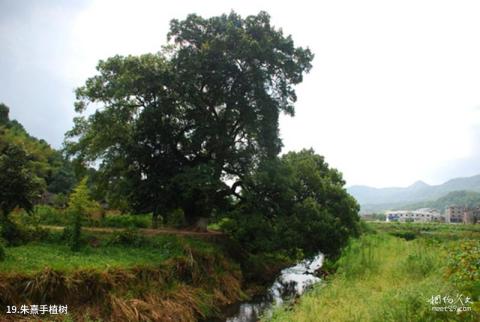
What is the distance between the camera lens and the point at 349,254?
21875 mm

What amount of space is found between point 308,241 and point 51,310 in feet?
48.0

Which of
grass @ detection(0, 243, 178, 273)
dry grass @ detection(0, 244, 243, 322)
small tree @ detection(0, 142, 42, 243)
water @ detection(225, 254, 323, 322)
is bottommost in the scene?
water @ detection(225, 254, 323, 322)

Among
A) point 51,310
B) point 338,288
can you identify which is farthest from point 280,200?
point 51,310

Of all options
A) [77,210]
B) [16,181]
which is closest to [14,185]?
[16,181]

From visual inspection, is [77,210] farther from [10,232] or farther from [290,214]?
[290,214]

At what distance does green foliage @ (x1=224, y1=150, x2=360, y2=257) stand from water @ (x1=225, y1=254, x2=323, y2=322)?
2.34m

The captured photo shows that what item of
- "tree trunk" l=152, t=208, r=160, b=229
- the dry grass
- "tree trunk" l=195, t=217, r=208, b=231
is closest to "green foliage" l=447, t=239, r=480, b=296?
the dry grass

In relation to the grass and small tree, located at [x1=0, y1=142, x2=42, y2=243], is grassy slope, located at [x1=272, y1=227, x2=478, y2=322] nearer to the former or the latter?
the grass

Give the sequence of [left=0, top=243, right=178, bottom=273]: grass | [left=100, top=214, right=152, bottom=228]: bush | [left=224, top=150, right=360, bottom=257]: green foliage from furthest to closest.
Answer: [left=100, top=214, right=152, bottom=228]: bush < [left=224, top=150, right=360, bottom=257]: green foliage < [left=0, top=243, right=178, bottom=273]: grass

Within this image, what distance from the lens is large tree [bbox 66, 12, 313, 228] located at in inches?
849

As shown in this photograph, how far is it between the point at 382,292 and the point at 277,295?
9076 mm

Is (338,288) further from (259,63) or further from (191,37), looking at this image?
(191,37)

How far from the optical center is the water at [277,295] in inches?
635

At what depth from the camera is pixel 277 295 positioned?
2045cm
